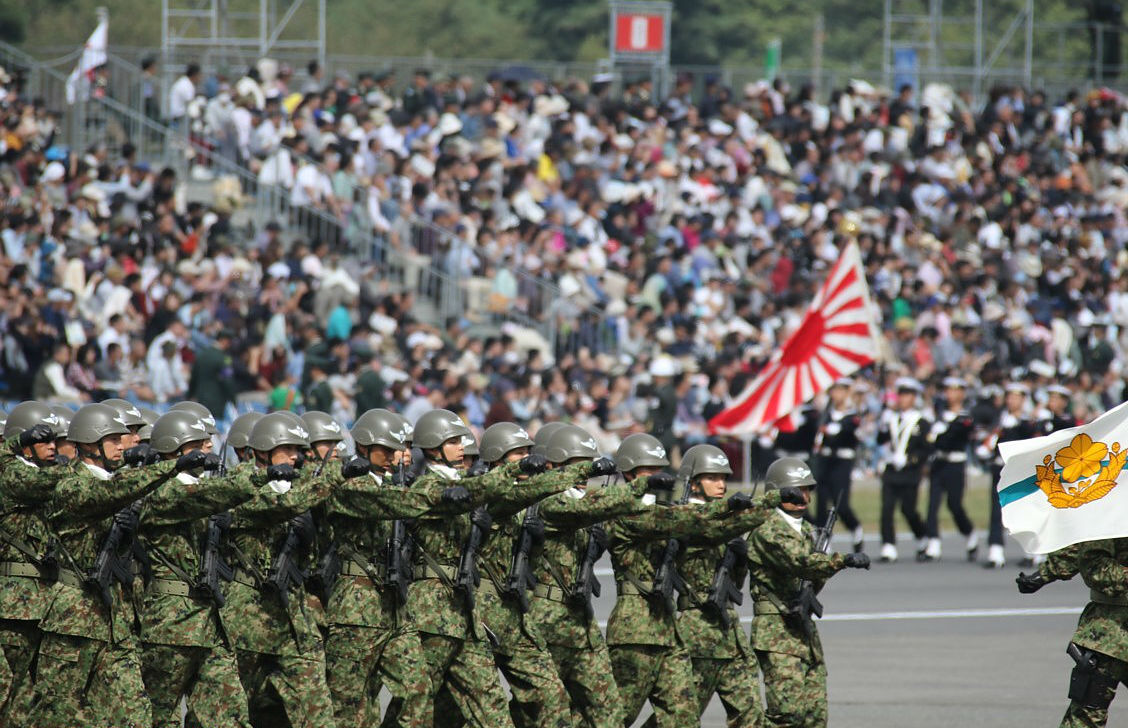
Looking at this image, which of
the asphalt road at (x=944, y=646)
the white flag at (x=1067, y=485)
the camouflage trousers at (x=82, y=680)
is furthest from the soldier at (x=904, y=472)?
the camouflage trousers at (x=82, y=680)

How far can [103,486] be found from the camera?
9.51m

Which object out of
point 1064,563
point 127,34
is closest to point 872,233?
point 1064,563

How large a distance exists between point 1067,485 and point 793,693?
192 centimetres

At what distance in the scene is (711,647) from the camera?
10508 millimetres

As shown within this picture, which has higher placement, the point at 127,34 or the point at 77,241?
the point at 127,34

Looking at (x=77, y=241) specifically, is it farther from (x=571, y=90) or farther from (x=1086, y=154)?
(x=1086, y=154)

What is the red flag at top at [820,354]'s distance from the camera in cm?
2073

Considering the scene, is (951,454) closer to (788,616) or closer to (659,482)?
(788,616)

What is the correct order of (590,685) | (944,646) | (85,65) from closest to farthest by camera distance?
(590,685)
(944,646)
(85,65)

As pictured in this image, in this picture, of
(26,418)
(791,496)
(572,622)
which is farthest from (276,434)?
(791,496)

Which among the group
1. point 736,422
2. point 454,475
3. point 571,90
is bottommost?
point 736,422

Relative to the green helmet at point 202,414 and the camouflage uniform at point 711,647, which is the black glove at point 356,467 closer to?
the green helmet at point 202,414

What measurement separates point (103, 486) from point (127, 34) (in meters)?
45.1

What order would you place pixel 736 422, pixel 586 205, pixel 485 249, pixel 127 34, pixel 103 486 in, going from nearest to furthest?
pixel 103 486 < pixel 736 422 < pixel 485 249 < pixel 586 205 < pixel 127 34
